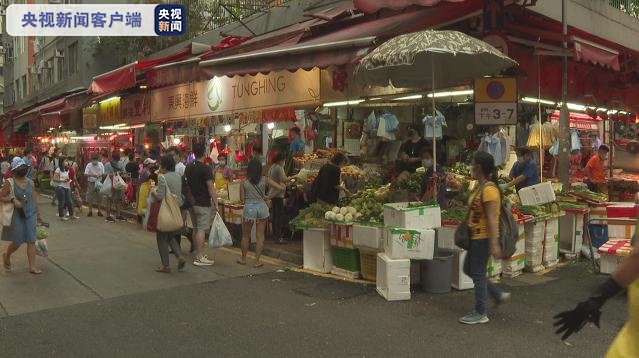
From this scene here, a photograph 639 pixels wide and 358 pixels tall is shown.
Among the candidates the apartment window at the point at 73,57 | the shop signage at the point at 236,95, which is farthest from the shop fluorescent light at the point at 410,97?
the apartment window at the point at 73,57

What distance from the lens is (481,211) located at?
577 centimetres

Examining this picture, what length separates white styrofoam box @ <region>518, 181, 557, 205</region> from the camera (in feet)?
26.3

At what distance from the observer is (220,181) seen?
12758mm

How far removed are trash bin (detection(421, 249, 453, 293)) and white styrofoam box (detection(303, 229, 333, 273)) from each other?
1697mm

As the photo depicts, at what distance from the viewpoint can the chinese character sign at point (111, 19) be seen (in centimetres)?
1855

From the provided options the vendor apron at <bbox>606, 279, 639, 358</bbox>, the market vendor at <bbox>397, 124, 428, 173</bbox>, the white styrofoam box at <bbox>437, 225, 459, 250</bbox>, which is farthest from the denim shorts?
the vendor apron at <bbox>606, 279, 639, 358</bbox>

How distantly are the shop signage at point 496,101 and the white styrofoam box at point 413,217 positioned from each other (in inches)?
84.7

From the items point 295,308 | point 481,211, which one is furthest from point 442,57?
point 295,308

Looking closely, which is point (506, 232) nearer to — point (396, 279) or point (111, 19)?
point (396, 279)

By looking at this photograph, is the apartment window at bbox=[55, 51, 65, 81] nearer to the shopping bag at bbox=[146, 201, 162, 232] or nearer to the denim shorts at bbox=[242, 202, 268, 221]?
the shopping bag at bbox=[146, 201, 162, 232]

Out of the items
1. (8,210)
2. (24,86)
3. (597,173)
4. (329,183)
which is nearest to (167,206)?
(8,210)

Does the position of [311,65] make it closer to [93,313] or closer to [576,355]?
[93,313]

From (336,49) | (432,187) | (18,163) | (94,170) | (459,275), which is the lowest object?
(459,275)

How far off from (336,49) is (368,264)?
3.18 m
